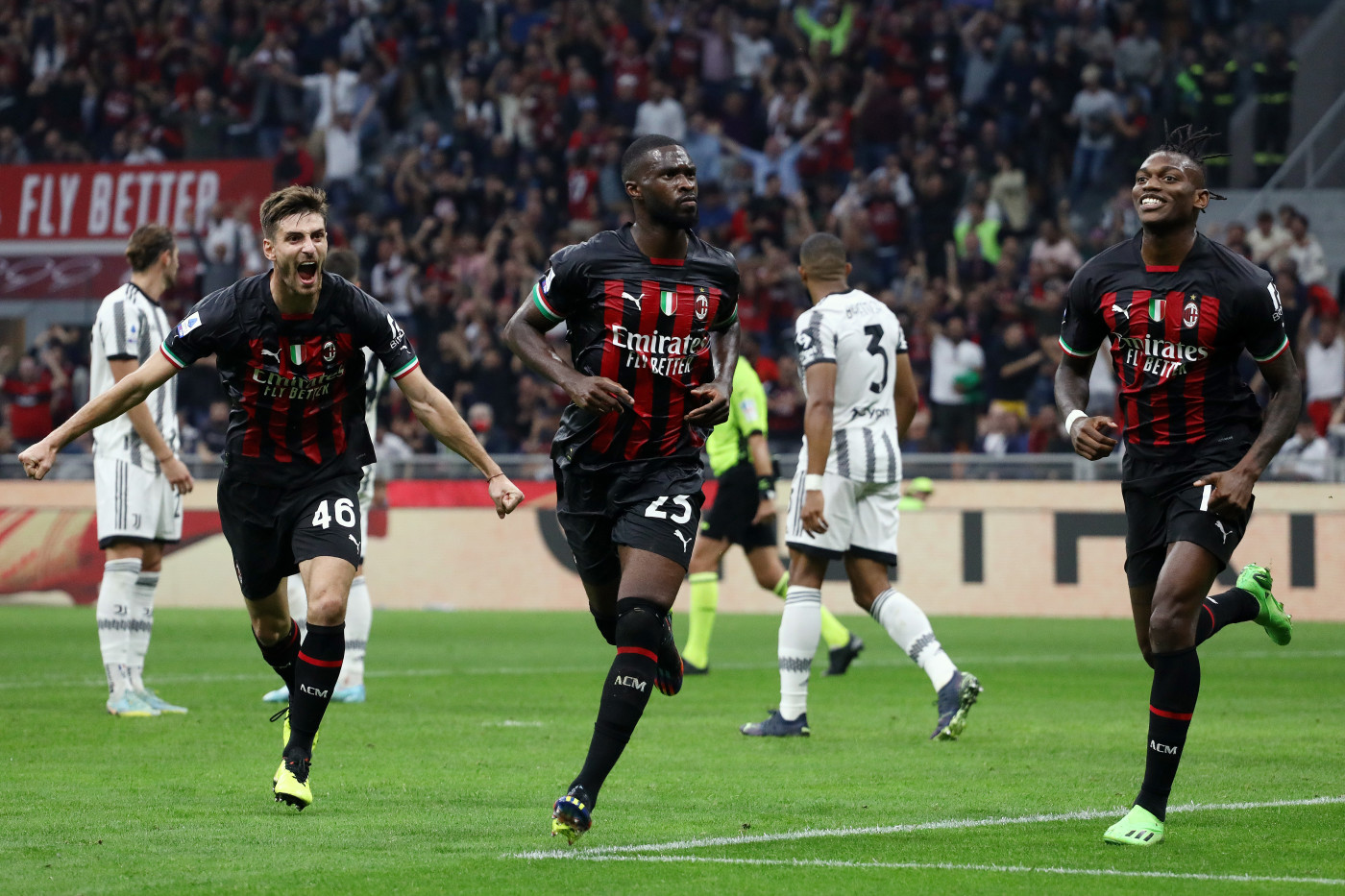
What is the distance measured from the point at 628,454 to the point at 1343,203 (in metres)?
17.6

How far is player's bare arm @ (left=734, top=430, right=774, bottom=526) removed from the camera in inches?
490

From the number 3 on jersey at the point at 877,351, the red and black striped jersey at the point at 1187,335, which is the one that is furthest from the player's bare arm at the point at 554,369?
the number 3 on jersey at the point at 877,351

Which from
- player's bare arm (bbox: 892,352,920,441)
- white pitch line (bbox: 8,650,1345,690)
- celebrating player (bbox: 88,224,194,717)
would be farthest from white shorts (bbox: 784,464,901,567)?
white pitch line (bbox: 8,650,1345,690)

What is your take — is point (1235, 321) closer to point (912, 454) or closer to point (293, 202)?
point (293, 202)

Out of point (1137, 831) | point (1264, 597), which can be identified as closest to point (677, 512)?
point (1137, 831)

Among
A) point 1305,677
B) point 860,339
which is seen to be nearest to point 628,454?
point 860,339

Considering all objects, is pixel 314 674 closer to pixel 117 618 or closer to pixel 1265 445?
pixel 1265 445

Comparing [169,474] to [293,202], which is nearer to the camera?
[293,202]

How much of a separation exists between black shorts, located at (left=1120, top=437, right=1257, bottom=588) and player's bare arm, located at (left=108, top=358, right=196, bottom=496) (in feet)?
16.9

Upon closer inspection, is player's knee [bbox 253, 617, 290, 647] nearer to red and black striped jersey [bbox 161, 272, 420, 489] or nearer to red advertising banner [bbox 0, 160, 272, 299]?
red and black striped jersey [bbox 161, 272, 420, 489]

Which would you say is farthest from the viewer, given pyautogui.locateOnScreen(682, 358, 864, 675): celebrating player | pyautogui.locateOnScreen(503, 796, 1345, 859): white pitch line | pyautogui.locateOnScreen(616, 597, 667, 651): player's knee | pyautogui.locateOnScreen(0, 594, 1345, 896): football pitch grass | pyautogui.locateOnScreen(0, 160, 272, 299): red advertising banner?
pyautogui.locateOnScreen(0, 160, 272, 299): red advertising banner

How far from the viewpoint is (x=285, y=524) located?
7043 mm

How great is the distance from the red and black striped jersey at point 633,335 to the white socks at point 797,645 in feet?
8.83

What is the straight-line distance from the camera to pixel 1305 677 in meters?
12.6
